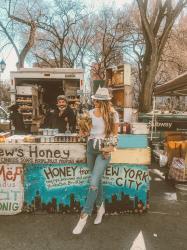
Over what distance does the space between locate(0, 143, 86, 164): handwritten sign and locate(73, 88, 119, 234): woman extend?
0.37 m

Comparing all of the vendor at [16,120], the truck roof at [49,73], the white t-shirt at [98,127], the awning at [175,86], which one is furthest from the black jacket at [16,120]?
the white t-shirt at [98,127]

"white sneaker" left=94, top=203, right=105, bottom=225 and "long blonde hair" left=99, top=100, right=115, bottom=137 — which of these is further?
"white sneaker" left=94, top=203, right=105, bottom=225

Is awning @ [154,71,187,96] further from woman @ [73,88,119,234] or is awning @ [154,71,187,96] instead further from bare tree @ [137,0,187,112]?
bare tree @ [137,0,187,112]

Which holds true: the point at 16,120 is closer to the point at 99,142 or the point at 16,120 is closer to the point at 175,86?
Answer: the point at 175,86

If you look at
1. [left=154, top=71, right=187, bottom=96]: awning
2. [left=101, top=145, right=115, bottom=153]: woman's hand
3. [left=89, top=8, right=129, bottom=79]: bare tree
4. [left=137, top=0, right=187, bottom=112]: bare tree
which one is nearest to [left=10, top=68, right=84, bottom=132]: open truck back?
[left=154, top=71, right=187, bottom=96]: awning

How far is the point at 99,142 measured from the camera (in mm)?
5047

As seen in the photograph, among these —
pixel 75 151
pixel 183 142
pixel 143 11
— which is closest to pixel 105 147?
pixel 75 151

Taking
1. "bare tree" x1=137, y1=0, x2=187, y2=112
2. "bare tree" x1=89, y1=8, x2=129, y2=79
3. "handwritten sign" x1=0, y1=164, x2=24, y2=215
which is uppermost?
"bare tree" x1=89, y1=8, x2=129, y2=79

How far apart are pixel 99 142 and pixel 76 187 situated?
3.28 feet

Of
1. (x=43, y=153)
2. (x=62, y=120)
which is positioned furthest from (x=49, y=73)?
(x=43, y=153)

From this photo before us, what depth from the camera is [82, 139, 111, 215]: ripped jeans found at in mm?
5007

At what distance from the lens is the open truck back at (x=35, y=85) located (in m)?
13.7

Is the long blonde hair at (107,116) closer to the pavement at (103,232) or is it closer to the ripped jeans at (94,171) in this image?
the ripped jeans at (94,171)

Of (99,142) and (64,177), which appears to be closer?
(99,142)
